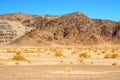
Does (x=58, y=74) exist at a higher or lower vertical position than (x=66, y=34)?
lower

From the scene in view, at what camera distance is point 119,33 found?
15362 centimetres

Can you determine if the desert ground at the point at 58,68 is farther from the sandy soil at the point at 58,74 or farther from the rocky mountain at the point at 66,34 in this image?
the rocky mountain at the point at 66,34

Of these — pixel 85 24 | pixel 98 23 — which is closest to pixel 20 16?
pixel 98 23

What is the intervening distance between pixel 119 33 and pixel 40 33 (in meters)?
39.0

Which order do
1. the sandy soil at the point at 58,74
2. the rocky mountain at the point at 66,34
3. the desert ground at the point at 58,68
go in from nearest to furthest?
the sandy soil at the point at 58,74 < the desert ground at the point at 58,68 < the rocky mountain at the point at 66,34

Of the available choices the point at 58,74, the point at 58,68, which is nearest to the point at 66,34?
the point at 58,68

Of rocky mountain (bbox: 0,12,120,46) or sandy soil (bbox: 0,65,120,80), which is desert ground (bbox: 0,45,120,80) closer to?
sandy soil (bbox: 0,65,120,80)

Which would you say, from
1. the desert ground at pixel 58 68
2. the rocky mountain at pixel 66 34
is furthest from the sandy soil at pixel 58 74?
the rocky mountain at pixel 66 34

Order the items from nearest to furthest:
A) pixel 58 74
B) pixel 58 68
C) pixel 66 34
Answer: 1. pixel 58 74
2. pixel 58 68
3. pixel 66 34

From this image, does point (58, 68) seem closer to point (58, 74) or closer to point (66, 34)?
point (58, 74)


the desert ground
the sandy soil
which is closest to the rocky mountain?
the desert ground

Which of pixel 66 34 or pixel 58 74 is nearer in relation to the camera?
pixel 58 74

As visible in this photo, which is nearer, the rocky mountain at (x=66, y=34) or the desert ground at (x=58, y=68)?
the desert ground at (x=58, y=68)

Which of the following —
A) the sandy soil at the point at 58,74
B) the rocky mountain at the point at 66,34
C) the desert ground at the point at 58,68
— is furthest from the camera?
the rocky mountain at the point at 66,34
